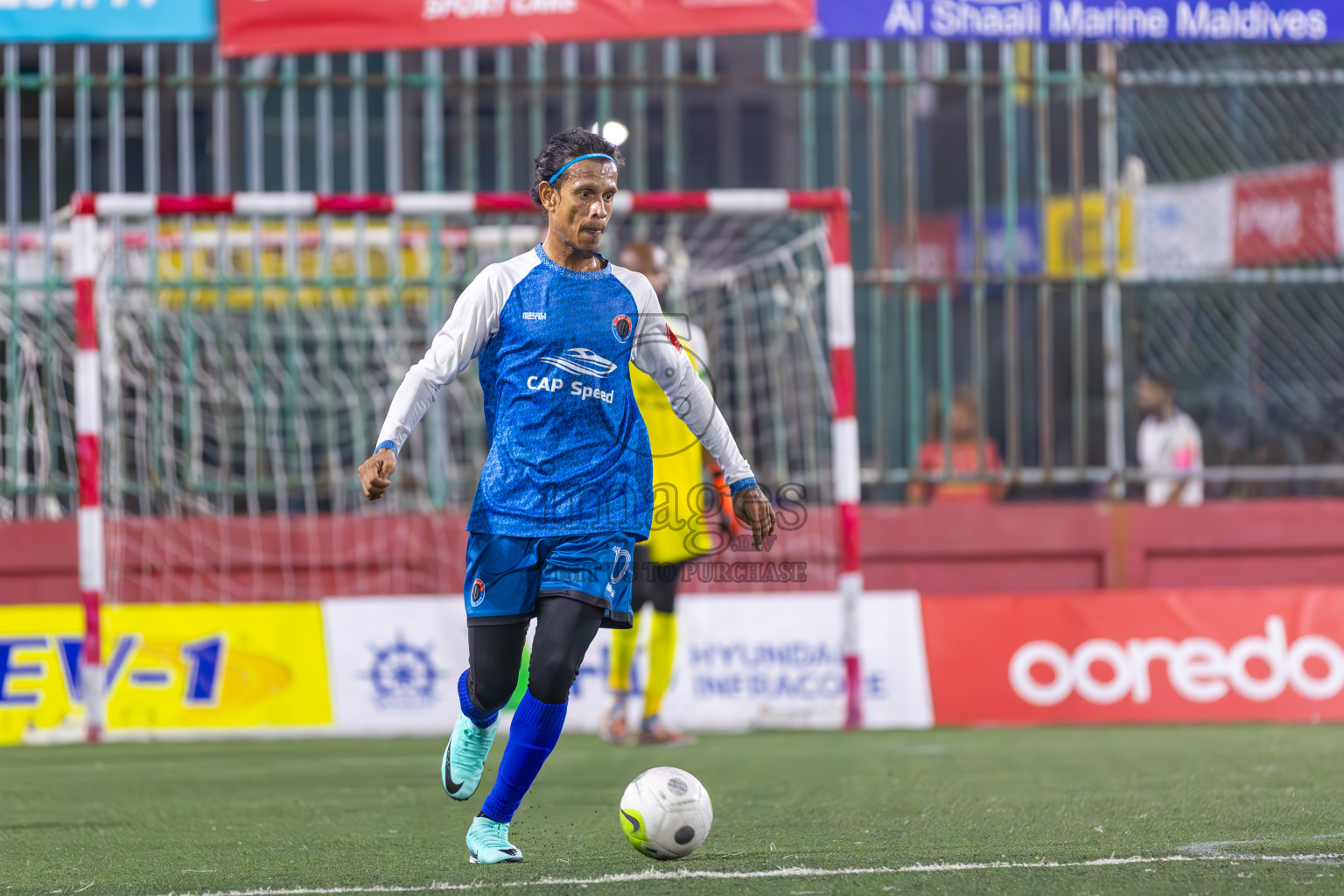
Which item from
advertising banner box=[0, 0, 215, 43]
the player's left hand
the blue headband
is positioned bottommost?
the player's left hand

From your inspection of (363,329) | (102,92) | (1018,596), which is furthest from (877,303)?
(102,92)

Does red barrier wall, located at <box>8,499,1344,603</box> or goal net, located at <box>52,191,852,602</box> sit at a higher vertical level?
goal net, located at <box>52,191,852,602</box>

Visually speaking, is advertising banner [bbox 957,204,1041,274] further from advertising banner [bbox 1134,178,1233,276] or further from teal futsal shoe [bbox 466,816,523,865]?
teal futsal shoe [bbox 466,816,523,865]

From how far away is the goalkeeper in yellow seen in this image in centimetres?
763

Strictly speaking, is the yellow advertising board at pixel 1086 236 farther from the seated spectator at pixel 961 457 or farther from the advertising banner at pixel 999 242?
the seated spectator at pixel 961 457

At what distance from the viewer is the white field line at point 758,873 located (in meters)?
4.06

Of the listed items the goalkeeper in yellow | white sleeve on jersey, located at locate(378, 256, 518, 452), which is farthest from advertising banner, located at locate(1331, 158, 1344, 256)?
white sleeve on jersey, located at locate(378, 256, 518, 452)

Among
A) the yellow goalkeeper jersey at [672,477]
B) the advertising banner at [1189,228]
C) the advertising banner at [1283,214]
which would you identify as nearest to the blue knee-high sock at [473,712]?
the yellow goalkeeper jersey at [672,477]

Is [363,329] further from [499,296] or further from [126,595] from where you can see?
[499,296]

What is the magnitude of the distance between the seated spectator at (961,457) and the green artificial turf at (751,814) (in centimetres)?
230

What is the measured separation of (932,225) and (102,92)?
8.80 metres

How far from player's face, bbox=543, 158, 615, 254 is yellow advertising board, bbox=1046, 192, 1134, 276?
6.26 meters

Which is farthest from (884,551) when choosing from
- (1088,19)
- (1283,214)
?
(1283,214)

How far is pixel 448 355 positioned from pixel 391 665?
4.78m
